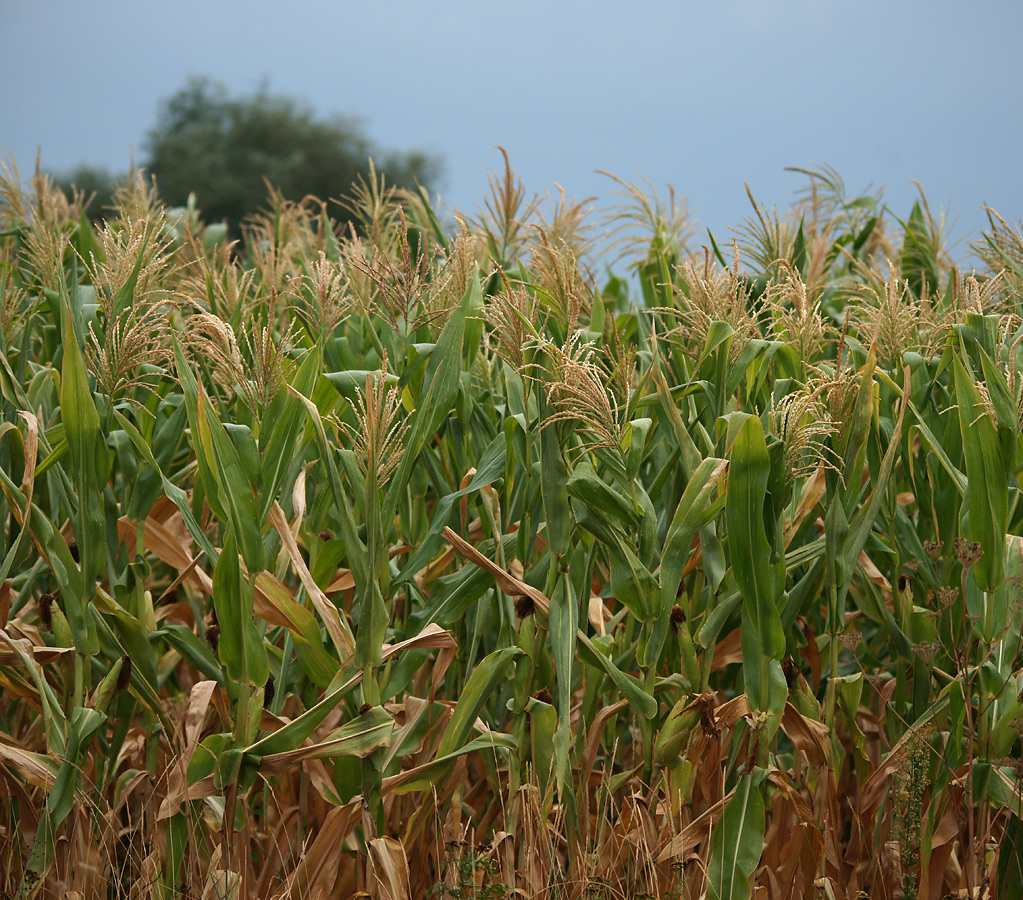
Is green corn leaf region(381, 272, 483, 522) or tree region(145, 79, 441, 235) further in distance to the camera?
tree region(145, 79, 441, 235)

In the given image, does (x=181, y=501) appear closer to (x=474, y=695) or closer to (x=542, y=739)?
(x=474, y=695)

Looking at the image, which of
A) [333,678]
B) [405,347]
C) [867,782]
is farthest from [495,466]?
[867,782]

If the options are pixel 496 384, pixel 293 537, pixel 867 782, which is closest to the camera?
pixel 293 537

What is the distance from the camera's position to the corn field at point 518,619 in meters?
1.53

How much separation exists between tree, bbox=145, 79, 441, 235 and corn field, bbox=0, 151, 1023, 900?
79.4 ft

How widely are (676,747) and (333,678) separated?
65cm

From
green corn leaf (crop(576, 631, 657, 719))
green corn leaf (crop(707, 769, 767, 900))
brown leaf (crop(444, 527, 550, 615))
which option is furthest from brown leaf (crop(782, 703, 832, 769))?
brown leaf (crop(444, 527, 550, 615))

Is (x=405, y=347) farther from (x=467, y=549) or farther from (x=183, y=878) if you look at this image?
(x=183, y=878)

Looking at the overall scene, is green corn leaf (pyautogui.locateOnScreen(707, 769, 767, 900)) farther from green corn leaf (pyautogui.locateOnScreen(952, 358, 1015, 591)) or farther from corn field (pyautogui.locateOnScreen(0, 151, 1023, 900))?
green corn leaf (pyautogui.locateOnScreen(952, 358, 1015, 591))

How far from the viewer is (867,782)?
1705mm

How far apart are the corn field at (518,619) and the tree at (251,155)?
2419cm

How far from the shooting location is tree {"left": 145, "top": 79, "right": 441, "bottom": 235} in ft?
83.6

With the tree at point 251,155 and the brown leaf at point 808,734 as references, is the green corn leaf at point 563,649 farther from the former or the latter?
the tree at point 251,155

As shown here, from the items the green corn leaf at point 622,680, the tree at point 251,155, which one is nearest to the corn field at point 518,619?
the green corn leaf at point 622,680
